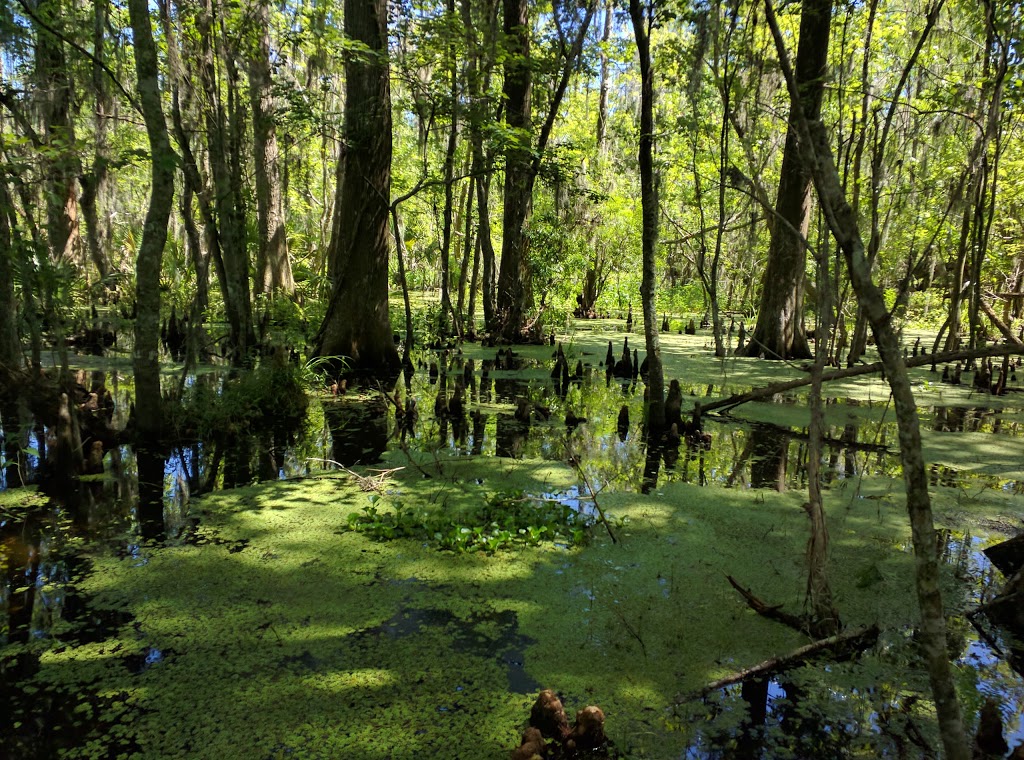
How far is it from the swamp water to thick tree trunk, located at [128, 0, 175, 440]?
477mm

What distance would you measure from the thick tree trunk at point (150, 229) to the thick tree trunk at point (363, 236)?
3.44 metres

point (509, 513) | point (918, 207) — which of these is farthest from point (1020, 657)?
point (918, 207)

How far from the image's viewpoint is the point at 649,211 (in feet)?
19.5

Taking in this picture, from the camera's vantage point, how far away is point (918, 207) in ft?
42.5

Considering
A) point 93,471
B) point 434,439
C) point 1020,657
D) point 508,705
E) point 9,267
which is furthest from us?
point 434,439

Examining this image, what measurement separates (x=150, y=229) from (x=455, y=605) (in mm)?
3789

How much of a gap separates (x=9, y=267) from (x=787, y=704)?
5951 mm

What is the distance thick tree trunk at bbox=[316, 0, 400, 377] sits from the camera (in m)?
8.39

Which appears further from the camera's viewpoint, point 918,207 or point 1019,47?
Answer: point 918,207

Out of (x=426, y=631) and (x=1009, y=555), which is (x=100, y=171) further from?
(x=1009, y=555)

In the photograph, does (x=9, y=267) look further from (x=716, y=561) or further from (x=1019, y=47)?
(x=1019, y=47)

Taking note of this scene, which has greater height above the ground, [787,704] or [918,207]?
[918,207]

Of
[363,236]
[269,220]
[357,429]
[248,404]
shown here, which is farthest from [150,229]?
[269,220]

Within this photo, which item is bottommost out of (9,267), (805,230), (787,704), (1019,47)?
(787,704)
